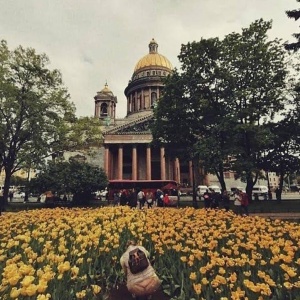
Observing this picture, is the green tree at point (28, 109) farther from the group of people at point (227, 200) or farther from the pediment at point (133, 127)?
the pediment at point (133, 127)

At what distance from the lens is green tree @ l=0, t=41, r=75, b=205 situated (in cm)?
2522

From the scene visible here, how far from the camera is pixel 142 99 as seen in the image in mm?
88812

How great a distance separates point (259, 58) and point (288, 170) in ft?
45.6

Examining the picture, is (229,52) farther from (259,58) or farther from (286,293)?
(286,293)

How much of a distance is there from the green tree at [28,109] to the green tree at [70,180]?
410 cm

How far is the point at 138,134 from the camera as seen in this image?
6375 centimetres

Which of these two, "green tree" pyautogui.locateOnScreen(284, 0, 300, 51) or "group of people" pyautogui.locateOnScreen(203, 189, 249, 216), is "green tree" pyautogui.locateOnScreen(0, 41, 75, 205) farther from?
"green tree" pyautogui.locateOnScreen(284, 0, 300, 51)

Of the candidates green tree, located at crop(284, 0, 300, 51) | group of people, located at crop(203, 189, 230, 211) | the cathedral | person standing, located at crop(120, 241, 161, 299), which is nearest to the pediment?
the cathedral

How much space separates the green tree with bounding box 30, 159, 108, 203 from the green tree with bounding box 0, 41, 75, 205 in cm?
410

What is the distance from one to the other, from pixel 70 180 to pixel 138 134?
108 ft

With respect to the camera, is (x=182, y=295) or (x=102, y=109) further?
(x=102, y=109)

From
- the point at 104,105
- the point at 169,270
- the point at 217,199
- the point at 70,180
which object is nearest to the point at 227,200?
the point at 217,199

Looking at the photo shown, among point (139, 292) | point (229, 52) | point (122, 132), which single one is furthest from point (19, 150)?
point (122, 132)

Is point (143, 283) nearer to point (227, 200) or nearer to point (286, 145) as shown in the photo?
point (227, 200)
